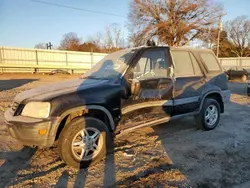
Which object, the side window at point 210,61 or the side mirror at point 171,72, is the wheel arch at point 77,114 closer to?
the side mirror at point 171,72

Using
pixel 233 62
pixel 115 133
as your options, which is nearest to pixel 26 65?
pixel 115 133

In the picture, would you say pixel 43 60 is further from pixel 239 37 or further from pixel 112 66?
pixel 239 37

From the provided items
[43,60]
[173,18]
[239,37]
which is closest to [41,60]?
[43,60]

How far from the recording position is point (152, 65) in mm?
4316

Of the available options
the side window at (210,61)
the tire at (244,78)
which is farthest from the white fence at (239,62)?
the side window at (210,61)

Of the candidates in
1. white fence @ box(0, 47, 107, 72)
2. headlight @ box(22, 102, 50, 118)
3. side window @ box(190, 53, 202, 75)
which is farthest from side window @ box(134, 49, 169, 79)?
white fence @ box(0, 47, 107, 72)

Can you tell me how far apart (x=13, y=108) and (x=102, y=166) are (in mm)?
1757

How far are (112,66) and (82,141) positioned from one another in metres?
1.64

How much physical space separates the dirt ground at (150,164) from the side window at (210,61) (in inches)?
63.1

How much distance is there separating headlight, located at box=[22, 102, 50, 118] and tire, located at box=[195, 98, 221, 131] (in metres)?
3.53

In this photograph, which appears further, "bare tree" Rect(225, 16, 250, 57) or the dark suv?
"bare tree" Rect(225, 16, 250, 57)

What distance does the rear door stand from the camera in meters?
4.52

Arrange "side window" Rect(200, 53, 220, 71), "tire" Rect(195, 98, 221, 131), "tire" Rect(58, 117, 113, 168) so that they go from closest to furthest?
1. "tire" Rect(58, 117, 113, 168)
2. "tire" Rect(195, 98, 221, 131)
3. "side window" Rect(200, 53, 220, 71)

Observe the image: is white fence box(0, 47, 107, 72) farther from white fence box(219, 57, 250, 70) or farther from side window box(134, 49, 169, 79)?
side window box(134, 49, 169, 79)
